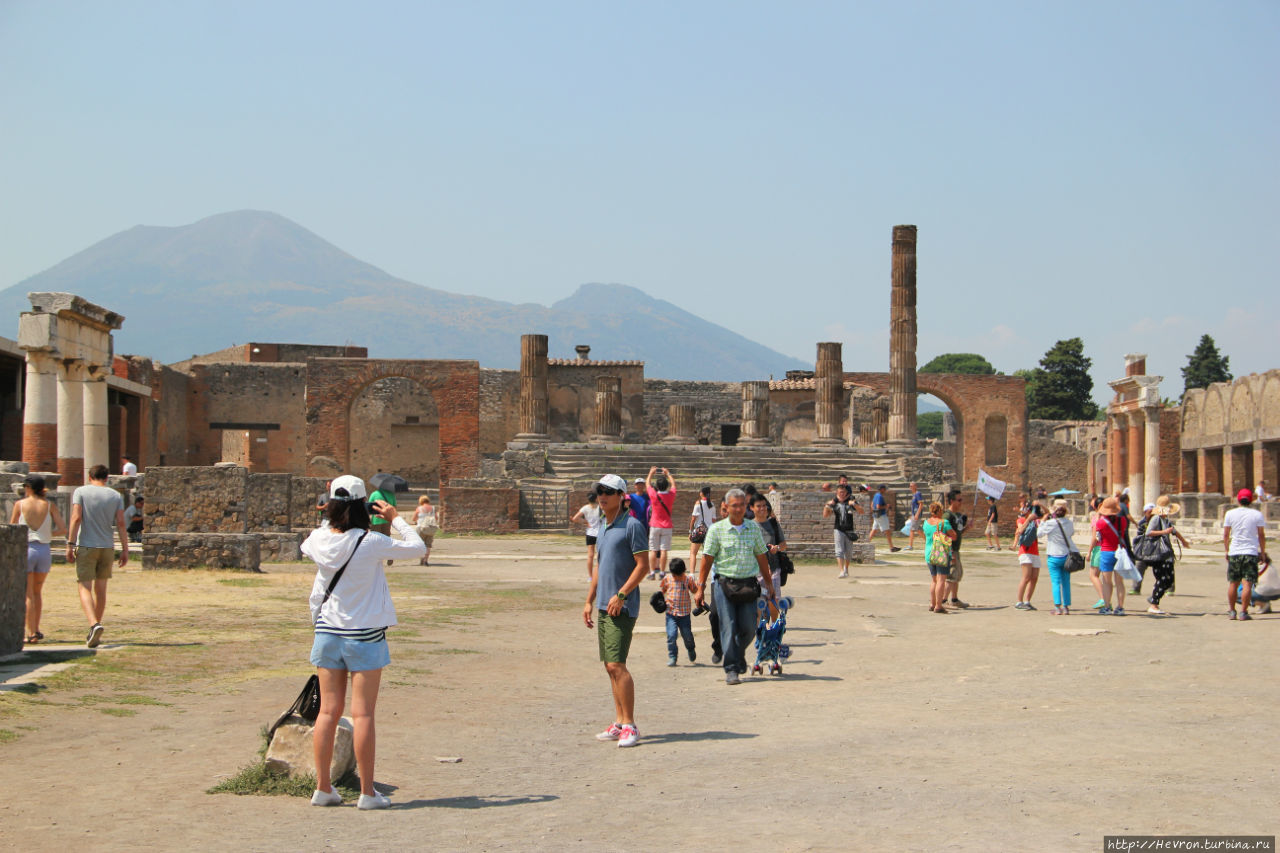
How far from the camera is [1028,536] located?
14.6 m

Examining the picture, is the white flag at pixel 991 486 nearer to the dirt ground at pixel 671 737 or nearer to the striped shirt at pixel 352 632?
the dirt ground at pixel 671 737

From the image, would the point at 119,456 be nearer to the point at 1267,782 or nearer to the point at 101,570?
the point at 101,570

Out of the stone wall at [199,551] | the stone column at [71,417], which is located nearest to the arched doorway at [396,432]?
the stone column at [71,417]

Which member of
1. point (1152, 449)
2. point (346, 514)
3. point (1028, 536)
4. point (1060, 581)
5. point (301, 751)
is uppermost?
point (1152, 449)

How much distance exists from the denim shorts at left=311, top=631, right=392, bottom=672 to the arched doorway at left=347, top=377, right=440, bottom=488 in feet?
140

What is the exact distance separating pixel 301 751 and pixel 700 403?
46.1m

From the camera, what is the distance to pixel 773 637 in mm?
9742

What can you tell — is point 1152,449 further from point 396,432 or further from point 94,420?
point 94,420

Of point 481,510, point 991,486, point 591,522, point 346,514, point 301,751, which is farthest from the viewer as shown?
point 481,510

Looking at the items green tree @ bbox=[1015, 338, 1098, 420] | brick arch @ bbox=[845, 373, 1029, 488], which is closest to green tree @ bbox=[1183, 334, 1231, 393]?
green tree @ bbox=[1015, 338, 1098, 420]

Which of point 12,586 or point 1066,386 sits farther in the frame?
point 1066,386

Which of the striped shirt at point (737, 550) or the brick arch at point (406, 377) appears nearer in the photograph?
the striped shirt at point (737, 550)

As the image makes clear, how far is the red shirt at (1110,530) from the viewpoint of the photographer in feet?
46.0

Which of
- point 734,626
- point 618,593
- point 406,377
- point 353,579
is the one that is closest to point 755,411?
point 406,377
